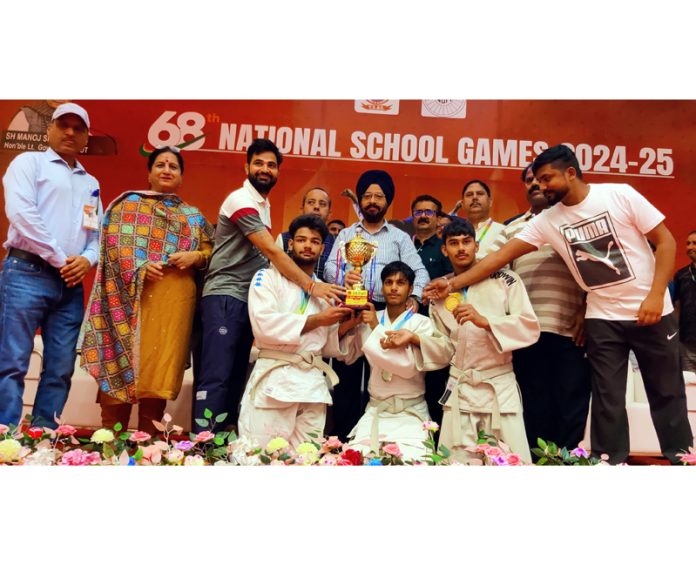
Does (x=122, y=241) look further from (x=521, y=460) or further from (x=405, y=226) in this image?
(x=521, y=460)

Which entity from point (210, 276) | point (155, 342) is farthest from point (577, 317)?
point (155, 342)

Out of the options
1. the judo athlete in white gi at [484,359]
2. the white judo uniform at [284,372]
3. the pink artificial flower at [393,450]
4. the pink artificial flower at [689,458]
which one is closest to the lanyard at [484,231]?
the judo athlete in white gi at [484,359]

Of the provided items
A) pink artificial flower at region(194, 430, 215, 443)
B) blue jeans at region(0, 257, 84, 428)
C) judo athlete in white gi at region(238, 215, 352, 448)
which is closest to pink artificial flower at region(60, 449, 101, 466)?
blue jeans at region(0, 257, 84, 428)

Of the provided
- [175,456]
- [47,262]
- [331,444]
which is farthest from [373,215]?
[47,262]

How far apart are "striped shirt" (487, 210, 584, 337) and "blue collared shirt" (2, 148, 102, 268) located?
2.43 meters

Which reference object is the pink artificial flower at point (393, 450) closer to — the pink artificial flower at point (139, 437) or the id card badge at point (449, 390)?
the id card badge at point (449, 390)

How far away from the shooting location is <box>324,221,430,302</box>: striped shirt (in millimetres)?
4043

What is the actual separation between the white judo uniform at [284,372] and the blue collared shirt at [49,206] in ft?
3.62

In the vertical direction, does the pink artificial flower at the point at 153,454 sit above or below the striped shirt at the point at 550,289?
below

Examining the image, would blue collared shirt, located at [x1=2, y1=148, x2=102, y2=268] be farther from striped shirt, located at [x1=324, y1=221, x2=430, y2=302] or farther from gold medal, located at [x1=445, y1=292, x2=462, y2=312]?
gold medal, located at [x1=445, y1=292, x2=462, y2=312]

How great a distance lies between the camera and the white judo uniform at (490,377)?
3.62m

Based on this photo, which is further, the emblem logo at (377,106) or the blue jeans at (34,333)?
the emblem logo at (377,106)

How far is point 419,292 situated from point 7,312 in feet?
7.42

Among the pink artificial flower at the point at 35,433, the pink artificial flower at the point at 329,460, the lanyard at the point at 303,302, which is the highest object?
the lanyard at the point at 303,302
